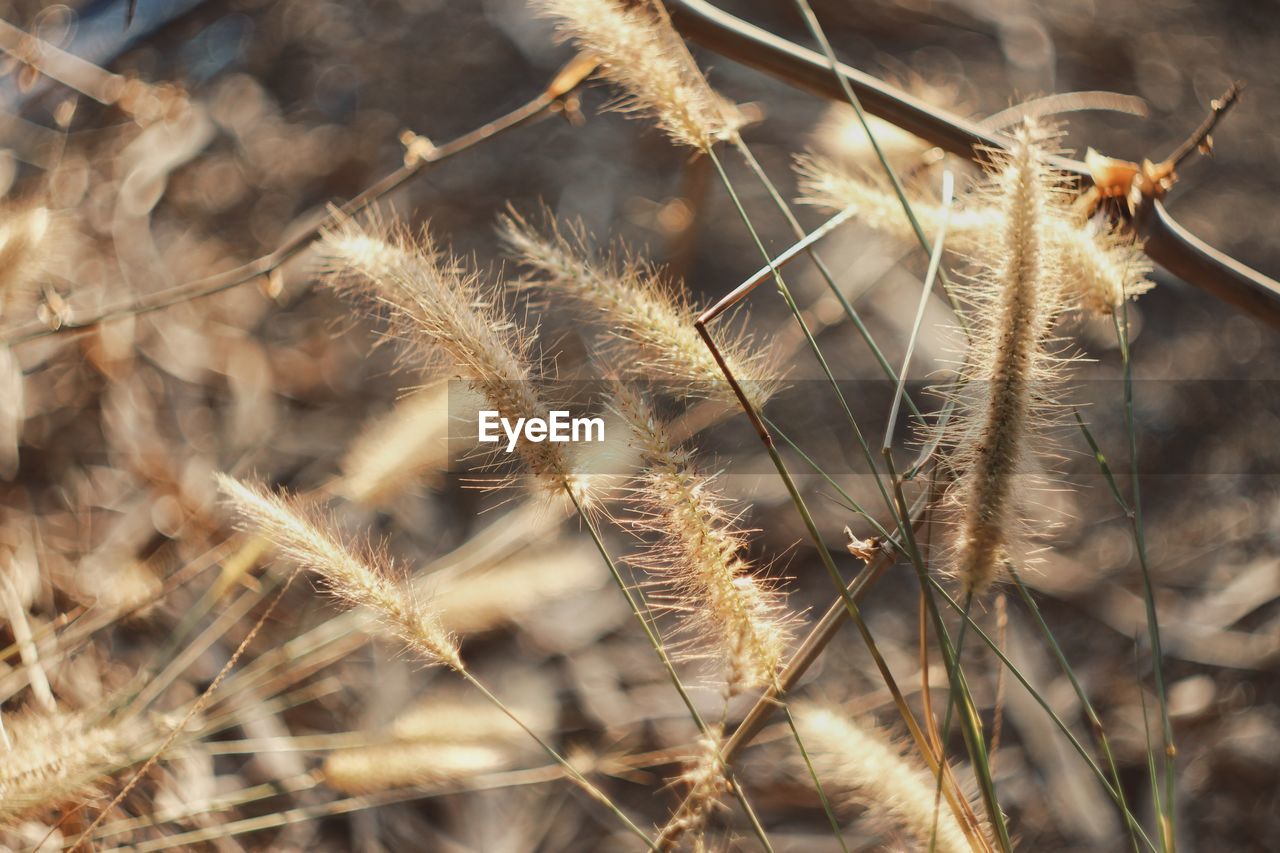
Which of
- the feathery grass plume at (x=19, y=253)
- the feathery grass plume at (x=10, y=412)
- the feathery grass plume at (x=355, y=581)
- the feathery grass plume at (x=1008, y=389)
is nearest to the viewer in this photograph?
the feathery grass plume at (x=1008, y=389)

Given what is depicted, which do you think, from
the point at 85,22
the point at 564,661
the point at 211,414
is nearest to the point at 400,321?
the point at 564,661

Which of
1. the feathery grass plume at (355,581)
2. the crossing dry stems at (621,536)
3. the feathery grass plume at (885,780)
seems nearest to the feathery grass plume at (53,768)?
the crossing dry stems at (621,536)

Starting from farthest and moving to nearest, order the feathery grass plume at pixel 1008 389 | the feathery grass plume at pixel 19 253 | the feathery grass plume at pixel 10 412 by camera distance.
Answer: the feathery grass plume at pixel 10 412 → the feathery grass plume at pixel 19 253 → the feathery grass plume at pixel 1008 389

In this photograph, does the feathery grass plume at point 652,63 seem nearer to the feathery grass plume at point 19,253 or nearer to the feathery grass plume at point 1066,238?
the feathery grass plume at point 1066,238

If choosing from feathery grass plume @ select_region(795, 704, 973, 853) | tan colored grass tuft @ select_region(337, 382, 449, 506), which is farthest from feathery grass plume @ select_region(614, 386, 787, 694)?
tan colored grass tuft @ select_region(337, 382, 449, 506)

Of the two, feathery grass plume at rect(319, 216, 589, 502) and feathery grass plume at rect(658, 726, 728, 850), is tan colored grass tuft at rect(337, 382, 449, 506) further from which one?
feathery grass plume at rect(658, 726, 728, 850)

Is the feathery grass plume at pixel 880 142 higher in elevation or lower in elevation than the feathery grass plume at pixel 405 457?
higher

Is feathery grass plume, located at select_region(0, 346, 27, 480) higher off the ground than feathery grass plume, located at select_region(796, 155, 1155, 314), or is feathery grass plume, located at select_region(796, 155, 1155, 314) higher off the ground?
feathery grass plume, located at select_region(796, 155, 1155, 314)
